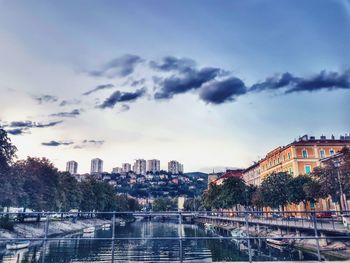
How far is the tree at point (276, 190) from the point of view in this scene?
54.2 metres

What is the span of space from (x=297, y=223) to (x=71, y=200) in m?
52.7

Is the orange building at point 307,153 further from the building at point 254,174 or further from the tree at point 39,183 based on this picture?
the tree at point 39,183

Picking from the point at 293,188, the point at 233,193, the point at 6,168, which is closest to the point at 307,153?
the point at 233,193

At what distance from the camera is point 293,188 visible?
5294 cm

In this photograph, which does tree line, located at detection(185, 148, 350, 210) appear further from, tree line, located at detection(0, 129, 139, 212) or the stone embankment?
tree line, located at detection(0, 129, 139, 212)

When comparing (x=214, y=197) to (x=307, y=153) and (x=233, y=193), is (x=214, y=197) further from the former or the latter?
(x=307, y=153)

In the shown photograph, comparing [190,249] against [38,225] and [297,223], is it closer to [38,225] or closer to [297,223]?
[297,223]

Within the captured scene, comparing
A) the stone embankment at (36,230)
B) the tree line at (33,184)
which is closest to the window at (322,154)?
the tree line at (33,184)

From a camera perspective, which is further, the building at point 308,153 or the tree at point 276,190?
the building at point 308,153

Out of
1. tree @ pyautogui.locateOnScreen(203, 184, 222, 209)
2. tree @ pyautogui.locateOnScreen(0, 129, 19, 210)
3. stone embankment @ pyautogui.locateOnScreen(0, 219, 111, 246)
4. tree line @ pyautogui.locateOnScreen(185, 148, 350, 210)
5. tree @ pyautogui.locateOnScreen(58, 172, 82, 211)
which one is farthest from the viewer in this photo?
tree @ pyautogui.locateOnScreen(203, 184, 222, 209)

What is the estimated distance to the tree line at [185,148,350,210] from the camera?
3973cm

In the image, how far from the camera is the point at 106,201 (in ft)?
352

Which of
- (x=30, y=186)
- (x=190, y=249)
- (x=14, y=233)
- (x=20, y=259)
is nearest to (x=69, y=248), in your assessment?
(x=20, y=259)

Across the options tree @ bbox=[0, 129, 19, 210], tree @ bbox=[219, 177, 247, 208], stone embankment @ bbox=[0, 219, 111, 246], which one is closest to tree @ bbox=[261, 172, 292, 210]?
tree @ bbox=[219, 177, 247, 208]
